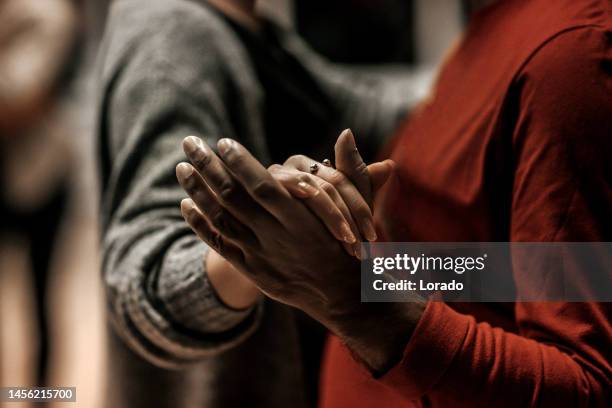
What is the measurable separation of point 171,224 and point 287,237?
0.16 m

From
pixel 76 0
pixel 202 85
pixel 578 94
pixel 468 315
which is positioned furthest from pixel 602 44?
pixel 76 0

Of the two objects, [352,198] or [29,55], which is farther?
[29,55]

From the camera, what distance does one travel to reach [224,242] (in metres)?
0.37

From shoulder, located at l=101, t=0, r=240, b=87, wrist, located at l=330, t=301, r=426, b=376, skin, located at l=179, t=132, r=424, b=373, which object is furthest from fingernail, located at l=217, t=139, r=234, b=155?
shoulder, located at l=101, t=0, r=240, b=87

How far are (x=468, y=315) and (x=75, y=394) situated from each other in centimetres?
27

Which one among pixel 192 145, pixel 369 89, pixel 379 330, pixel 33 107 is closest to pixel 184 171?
pixel 192 145

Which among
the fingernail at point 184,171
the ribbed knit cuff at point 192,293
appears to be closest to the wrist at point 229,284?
the ribbed knit cuff at point 192,293

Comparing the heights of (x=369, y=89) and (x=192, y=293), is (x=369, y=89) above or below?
above

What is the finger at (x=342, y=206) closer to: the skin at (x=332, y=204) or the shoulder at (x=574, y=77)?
the skin at (x=332, y=204)

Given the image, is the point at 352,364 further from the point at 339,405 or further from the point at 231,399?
the point at 231,399

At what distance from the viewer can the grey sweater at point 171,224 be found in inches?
19.9

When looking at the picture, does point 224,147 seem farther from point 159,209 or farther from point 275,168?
point 159,209

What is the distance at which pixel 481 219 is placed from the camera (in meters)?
0.46

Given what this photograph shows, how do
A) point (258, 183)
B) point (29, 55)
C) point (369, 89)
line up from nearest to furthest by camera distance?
1. point (258, 183)
2. point (29, 55)
3. point (369, 89)
